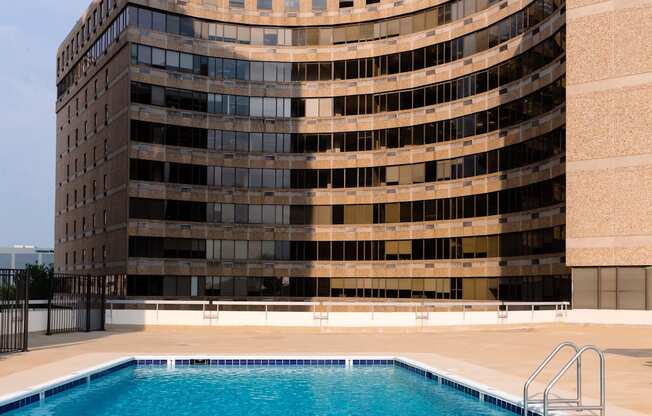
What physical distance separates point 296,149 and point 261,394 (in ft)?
203

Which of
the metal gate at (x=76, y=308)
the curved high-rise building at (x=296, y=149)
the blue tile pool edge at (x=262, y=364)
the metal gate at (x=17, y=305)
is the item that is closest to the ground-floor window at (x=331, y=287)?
the curved high-rise building at (x=296, y=149)

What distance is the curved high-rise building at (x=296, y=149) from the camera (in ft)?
236

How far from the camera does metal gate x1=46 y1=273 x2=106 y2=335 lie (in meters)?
35.0

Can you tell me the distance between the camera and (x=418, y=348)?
2919cm

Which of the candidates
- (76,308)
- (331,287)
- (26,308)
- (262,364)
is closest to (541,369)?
(262,364)

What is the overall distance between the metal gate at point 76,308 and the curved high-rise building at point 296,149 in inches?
1520

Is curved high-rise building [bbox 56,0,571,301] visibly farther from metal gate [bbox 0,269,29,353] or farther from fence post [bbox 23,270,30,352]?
fence post [bbox 23,270,30,352]

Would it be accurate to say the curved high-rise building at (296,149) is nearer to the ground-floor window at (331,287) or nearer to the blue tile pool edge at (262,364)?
the ground-floor window at (331,287)

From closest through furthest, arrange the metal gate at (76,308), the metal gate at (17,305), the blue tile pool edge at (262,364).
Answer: the blue tile pool edge at (262,364), the metal gate at (17,305), the metal gate at (76,308)

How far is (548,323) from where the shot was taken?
139ft

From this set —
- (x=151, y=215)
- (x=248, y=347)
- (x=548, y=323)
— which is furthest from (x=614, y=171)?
(x=151, y=215)

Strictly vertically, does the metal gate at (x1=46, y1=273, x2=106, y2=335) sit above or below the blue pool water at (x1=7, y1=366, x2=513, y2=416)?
above

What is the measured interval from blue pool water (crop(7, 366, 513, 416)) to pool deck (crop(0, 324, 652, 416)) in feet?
3.17

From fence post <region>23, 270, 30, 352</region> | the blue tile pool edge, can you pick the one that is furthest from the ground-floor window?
fence post <region>23, 270, 30, 352</region>
